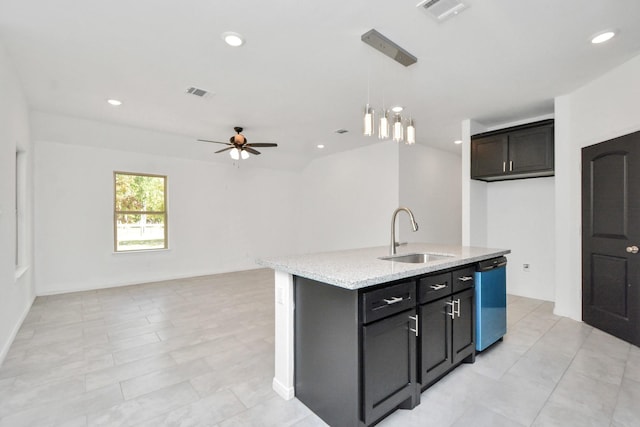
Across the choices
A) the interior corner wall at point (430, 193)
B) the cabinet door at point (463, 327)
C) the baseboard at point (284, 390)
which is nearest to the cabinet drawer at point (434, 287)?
the cabinet door at point (463, 327)

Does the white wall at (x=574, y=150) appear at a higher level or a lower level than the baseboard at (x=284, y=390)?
higher

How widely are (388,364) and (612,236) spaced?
298 cm

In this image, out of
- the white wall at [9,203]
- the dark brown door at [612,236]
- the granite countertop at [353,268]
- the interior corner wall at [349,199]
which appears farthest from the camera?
the interior corner wall at [349,199]

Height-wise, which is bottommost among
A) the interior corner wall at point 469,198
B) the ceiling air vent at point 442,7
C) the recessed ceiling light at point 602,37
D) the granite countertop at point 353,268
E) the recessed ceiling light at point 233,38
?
the granite countertop at point 353,268

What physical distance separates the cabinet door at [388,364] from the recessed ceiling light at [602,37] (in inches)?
105

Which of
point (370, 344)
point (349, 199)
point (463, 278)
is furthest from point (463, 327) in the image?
point (349, 199)

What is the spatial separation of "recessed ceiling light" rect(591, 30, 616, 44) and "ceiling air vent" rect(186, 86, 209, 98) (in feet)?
12.3

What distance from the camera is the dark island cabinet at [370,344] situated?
167 centimetres

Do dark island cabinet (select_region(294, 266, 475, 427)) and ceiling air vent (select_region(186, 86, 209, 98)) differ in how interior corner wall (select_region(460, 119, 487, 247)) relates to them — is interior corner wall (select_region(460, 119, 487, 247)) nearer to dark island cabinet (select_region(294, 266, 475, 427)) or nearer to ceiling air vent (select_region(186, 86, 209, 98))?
dark island cabinet (select_region(294, 266, 475, 427))

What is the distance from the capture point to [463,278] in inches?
95.0

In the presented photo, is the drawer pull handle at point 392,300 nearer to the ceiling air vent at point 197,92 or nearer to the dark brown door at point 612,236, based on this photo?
the dark brown door at point 612,236

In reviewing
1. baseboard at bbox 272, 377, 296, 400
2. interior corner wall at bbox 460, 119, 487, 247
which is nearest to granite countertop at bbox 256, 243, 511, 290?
baseboard at bbox 272, 377, 296, 400

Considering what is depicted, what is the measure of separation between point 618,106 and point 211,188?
6420mm

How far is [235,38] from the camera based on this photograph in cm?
246
